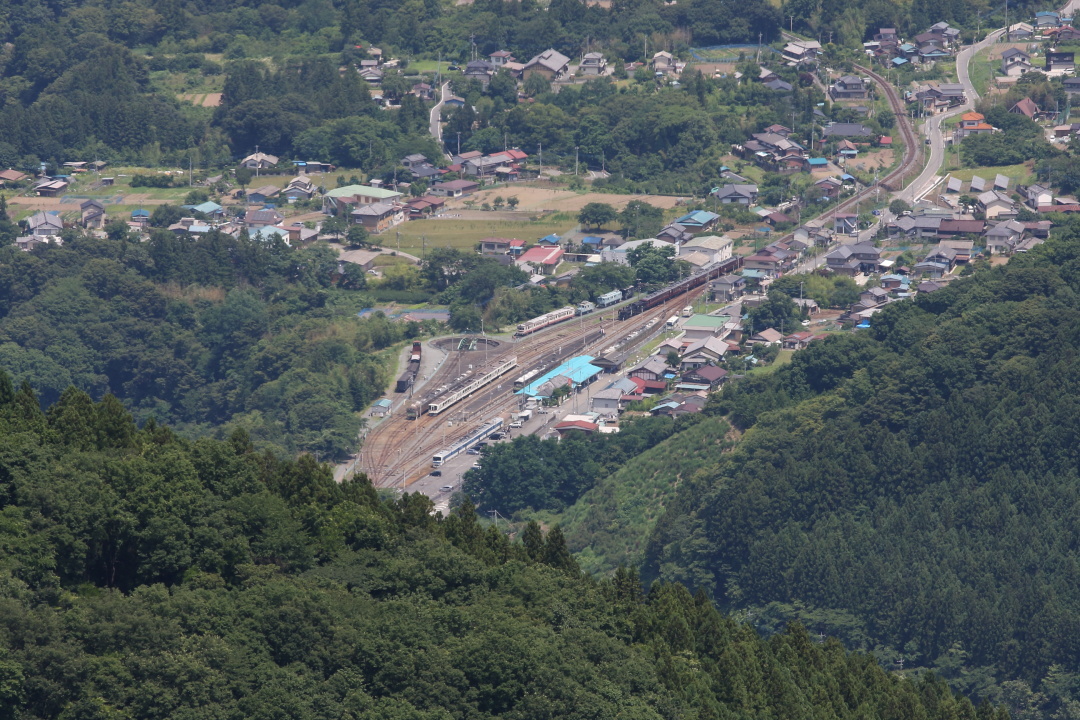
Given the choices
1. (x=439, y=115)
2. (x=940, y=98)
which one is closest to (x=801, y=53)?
(x=940, y=98)

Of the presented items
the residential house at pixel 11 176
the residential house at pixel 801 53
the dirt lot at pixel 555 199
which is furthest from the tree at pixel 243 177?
the residential house at pixel 801 53

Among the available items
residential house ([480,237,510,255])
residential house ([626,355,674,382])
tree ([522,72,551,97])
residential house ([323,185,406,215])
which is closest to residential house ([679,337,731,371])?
residential house ([626,355,674,382])

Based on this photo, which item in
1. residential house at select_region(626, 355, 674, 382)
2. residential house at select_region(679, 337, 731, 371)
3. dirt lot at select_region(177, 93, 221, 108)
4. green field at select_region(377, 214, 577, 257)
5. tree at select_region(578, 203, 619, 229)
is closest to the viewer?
residential house at select_region(626, 355, 674, 382)

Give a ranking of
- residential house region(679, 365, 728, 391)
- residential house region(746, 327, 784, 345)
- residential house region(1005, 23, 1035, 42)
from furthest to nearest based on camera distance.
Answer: residential house region(1005, 23, 1035, 42), residential house region(746, 327, 784, 345), residential house region(679, 365, 728, 391)

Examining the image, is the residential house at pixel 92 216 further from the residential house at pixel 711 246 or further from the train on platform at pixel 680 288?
the residential house at pixel 711 246

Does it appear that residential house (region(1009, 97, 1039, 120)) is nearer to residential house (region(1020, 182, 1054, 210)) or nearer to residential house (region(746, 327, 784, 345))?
residential house (region(1020, 182, 1054, 210))

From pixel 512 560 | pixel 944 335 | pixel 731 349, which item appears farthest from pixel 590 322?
pixel 512 560

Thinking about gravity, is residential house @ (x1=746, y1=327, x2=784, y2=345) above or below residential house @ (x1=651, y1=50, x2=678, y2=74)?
below

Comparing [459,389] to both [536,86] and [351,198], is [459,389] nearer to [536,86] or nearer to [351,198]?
[351,198]

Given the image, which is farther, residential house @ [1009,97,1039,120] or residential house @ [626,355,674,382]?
residential house @ [1009,97,1039,120]
